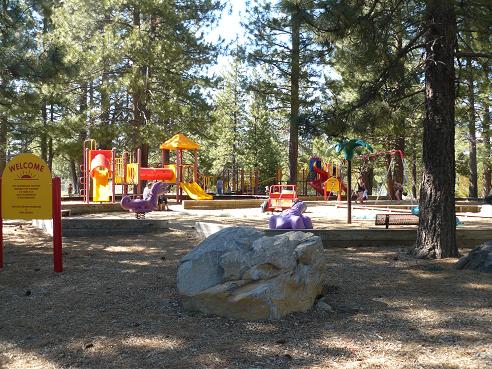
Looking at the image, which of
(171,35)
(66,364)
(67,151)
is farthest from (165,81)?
(66,364)

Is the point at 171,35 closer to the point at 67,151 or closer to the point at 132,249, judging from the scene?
the point at 67,151

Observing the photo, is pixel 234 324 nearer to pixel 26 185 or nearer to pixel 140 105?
pixel 26 185

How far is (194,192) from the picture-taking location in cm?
2150

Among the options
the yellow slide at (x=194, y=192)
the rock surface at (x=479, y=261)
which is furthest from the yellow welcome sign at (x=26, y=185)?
the yellow slide at (x=194, y=192)

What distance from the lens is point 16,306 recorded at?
4758 millimetres

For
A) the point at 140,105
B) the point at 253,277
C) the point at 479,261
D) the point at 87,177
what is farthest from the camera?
the point at 140,105

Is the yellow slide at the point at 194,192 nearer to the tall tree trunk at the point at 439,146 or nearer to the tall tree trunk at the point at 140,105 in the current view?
the tall tree trunk at the point at 140,105

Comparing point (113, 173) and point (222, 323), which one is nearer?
point (222, 323)

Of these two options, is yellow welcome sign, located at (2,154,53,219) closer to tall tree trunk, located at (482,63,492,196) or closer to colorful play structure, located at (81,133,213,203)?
colorful play structure, located at (81,133,213,203)

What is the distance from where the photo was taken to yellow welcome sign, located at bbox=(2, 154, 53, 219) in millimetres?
6492

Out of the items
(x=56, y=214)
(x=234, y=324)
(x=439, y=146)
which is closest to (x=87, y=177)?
(x=56, y=214)

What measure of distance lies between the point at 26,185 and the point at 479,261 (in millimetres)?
5946

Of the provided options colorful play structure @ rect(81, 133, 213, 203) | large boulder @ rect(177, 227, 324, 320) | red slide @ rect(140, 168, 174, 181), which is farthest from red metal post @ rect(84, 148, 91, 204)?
large boulder @ rect(177, 227, 324, 320)

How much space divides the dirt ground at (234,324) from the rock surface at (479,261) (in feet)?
0.56
